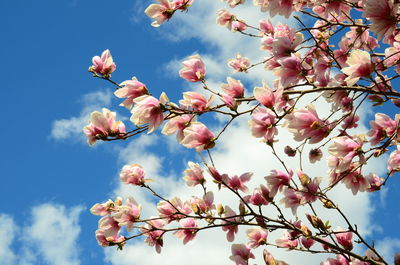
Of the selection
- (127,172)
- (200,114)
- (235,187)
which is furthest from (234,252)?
(200,114)

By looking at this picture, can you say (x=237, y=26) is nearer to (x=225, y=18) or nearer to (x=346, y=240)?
(x=225, y=18)

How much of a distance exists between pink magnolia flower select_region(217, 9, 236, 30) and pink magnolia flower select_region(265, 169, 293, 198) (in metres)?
1.83

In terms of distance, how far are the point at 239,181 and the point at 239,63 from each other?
1.99 m

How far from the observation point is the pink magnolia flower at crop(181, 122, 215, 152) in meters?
1.92

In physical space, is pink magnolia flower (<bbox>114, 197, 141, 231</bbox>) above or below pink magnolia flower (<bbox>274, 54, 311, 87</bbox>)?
below

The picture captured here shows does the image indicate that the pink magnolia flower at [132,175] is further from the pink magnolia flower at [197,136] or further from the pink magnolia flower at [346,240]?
the pink magnolia flower at [346,240]

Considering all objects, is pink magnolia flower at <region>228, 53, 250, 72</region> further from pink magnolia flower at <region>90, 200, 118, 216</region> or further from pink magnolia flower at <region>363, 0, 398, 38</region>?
pink magnolia flower at <region>363, 0, 398, 38</region>

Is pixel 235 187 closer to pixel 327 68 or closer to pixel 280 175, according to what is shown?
pixel 280 175

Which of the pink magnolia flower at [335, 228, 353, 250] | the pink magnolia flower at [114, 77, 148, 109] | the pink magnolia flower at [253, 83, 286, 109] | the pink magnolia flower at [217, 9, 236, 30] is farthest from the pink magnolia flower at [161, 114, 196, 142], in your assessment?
the pink magnolia flower at [217, 9, 236, 30]

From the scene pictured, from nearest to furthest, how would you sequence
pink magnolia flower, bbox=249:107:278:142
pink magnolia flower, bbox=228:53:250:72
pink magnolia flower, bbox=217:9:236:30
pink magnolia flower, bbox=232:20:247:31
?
pink magnolia flower, bbox=249:107:278:142, pink magnolia flower, bbox=217:9:236:30, pink magnolia flower, bbox=232:20:247:31, pink magnolia flower, bbox=228:53:250:72

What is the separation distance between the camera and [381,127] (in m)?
2.40

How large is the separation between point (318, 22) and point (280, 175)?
208 cm

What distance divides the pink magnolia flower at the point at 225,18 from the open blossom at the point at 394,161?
1815 millimetres

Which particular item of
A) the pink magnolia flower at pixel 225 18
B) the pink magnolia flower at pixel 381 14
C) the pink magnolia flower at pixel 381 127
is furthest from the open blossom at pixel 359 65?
the pink magnolia flower at pixel 225 18
